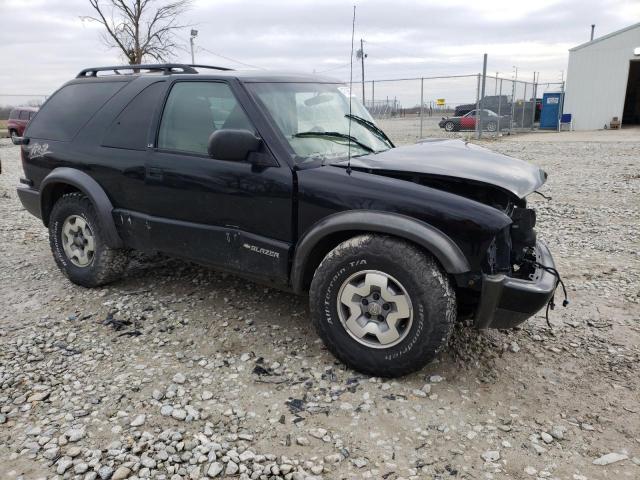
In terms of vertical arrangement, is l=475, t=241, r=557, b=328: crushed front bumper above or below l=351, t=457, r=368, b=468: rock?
above

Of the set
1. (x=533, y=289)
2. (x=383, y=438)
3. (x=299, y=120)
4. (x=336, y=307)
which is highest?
(x=299, y=120)

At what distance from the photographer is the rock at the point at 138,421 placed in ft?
9.19

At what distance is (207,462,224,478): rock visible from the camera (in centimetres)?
245

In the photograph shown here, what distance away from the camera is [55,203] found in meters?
4.81

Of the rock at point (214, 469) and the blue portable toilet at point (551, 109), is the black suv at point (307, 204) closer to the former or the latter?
the rock at point (214, 469)

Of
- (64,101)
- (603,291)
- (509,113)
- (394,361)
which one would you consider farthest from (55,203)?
(509,113)

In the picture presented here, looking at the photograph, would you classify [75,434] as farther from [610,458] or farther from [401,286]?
[610,458]

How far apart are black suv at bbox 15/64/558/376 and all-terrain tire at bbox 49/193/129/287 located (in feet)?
0.05

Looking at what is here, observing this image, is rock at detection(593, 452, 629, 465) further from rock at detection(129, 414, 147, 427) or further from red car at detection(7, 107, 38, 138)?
red car at detection(7, 107, 38, 138)

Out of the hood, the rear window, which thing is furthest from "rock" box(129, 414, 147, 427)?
the rear window

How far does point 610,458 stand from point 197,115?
11.1 ft

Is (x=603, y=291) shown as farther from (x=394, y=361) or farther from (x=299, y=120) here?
(x=299, y=120)

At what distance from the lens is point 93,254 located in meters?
4.55

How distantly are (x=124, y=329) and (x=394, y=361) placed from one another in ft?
7.00
